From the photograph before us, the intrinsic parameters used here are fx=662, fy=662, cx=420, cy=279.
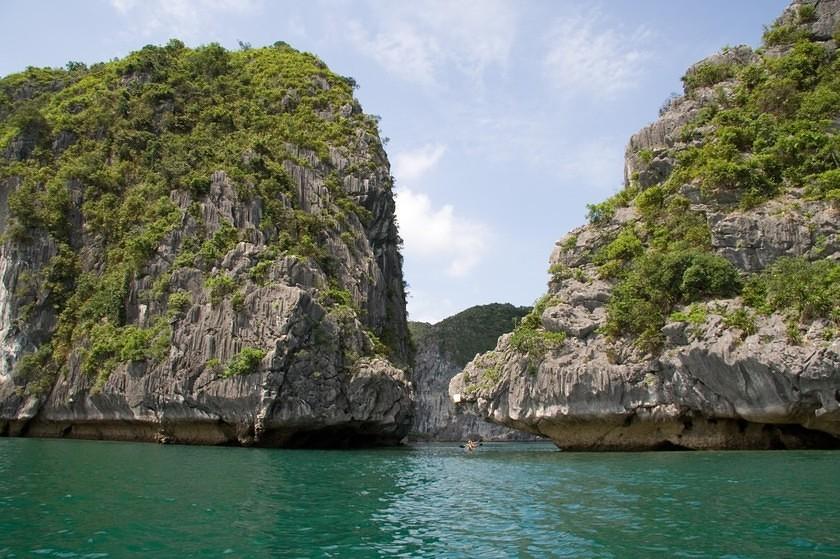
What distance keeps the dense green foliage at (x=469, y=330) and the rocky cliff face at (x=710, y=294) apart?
76004mm

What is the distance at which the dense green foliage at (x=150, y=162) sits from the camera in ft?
165

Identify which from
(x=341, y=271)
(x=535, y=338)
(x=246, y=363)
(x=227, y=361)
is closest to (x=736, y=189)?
(x=535, y=338)

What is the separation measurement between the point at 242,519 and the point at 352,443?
36837 mm

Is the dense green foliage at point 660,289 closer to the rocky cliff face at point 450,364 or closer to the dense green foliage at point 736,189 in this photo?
the dense green foliage at point 736,189

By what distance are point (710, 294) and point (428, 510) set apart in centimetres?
2288

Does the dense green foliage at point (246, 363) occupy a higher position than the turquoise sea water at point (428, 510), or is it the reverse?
the dense green foliage at point (246, 363)

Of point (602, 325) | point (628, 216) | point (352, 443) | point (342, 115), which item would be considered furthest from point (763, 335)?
point (342, 115)

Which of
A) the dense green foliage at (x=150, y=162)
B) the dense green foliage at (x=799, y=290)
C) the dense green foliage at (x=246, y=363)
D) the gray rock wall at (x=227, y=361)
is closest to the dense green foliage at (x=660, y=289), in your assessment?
the dense green foliage at (x=799, y=290)

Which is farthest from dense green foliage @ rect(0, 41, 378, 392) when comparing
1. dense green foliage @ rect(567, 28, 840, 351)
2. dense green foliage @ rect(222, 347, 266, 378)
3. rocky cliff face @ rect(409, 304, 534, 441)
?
rocky cliff face @ rect(409, 304, 534, 441)

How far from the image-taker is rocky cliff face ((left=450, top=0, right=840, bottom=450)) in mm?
29438

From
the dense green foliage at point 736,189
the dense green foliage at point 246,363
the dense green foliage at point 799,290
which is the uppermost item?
Result: the dense green foliage at point 736,189

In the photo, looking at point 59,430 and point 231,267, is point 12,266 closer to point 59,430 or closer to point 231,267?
point 59,430

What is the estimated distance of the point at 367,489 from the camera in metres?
20.7

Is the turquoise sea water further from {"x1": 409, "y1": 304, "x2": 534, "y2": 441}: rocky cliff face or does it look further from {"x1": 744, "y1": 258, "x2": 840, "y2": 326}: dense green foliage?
{"x1": 409, "y1": 304, "x2": 534, "y2": 441}: rocky cliff face
